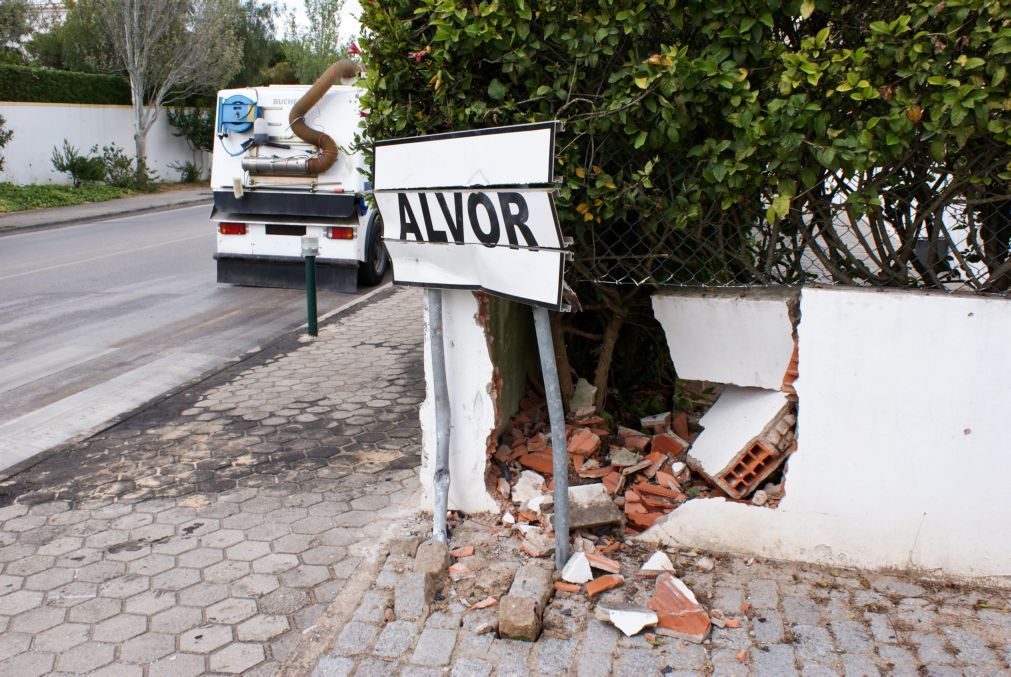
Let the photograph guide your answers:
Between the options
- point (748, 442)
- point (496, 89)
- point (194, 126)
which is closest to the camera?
point (496, 89)

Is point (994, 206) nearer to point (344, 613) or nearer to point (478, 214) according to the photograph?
point (478, 214)

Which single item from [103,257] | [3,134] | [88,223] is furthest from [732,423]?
[3,134]

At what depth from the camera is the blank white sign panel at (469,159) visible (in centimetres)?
333

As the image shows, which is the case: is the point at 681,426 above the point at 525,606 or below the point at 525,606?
above

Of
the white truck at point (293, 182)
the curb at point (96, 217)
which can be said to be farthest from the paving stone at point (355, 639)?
the curb at point (96, 217)

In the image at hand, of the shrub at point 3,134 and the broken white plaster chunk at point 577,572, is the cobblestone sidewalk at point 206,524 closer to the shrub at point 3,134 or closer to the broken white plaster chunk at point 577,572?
the broken white plaster chunk at point 577,572

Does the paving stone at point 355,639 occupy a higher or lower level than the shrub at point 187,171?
lower

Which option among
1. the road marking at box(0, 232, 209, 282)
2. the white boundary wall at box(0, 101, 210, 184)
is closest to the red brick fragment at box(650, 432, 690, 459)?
the road marking at box(0, 232, 209, 282)

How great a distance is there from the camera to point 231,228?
12.0 meters

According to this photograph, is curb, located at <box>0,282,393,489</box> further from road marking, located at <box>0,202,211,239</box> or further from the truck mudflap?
road marking, located at <box>0,202,211,239</box>

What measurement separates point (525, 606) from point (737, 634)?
86 cm

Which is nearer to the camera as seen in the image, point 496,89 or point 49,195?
point 496,89

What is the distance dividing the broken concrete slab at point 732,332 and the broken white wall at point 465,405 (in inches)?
38.5

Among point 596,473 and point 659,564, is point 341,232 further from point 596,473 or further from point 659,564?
point 659,564
